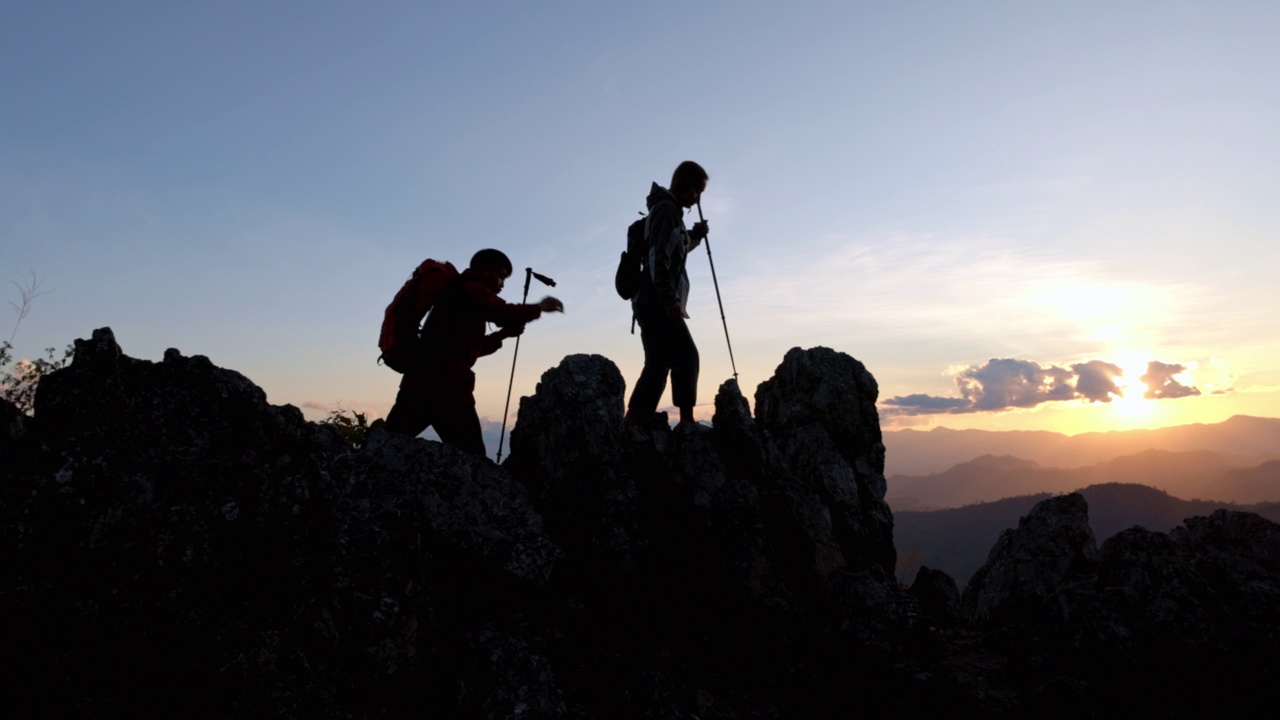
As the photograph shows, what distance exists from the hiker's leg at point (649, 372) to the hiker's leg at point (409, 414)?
372 centimetres

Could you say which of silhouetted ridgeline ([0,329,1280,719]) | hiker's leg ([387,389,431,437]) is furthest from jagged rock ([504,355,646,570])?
hiker's leg ([387,389,431,437])

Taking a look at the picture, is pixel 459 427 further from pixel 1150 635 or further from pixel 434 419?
pixel 1150 635

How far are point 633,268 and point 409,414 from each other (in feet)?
16.3

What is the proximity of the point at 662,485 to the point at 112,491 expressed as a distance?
25.3 ft

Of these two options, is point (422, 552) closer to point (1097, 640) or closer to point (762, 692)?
point (762, 692)

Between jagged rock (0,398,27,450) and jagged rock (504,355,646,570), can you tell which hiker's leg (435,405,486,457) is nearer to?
jagged rock (504,355,646,570)

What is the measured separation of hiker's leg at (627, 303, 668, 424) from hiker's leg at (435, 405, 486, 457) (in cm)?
289

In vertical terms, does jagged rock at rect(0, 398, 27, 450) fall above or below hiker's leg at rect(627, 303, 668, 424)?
below

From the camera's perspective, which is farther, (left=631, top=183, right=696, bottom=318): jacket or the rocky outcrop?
(left=631, top=183, right=696, bottom=318): jacket

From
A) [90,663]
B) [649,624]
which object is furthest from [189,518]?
[649,624]

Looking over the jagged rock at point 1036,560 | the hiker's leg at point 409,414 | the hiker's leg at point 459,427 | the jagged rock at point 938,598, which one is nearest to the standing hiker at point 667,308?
the hiker's leg at point 459,427

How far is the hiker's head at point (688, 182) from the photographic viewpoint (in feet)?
43.4

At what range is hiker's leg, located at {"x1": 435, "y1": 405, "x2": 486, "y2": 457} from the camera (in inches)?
443

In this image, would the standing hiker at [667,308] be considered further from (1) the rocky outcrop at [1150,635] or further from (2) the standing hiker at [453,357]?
(1) the rocky outcrop at [1150,635]
